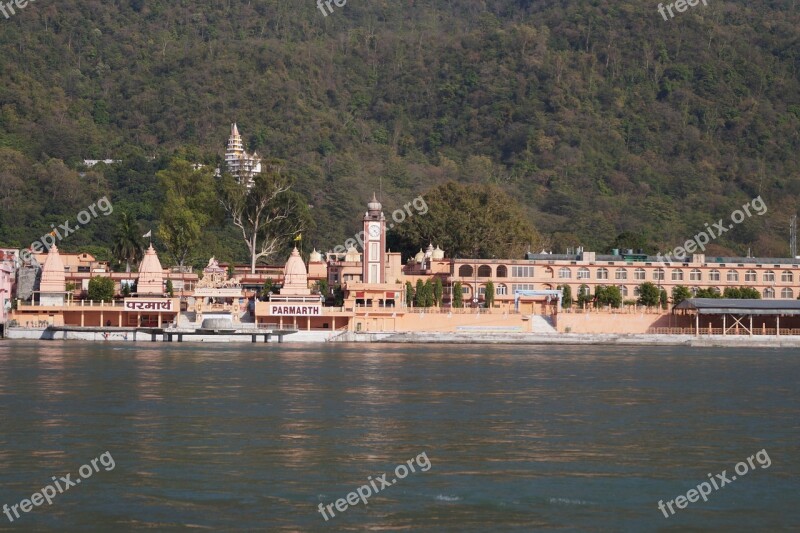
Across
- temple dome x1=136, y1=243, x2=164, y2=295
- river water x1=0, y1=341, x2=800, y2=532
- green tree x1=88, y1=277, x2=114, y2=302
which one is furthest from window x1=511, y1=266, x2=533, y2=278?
river water x1=0, y1=341, x2=800, y2=532

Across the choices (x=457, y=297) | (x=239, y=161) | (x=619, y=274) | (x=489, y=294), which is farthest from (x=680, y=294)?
(x=239, y=161)

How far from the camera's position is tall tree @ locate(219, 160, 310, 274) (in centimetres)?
10350

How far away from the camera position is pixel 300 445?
108ft

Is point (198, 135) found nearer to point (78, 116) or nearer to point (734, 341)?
point (78, 116)

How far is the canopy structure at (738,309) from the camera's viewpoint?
276 ft

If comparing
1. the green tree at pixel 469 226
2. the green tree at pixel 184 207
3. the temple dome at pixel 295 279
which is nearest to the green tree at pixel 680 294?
the green tree at pixel 469 226

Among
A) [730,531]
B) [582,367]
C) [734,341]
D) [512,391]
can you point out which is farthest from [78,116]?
[730,531]

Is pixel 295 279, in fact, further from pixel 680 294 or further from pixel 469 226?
pixel 680 294

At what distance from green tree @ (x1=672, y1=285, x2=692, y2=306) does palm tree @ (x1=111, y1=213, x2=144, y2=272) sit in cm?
3799

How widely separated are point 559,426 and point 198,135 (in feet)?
416

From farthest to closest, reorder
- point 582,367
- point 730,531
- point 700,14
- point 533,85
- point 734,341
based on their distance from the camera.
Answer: point 700,14 < point 533,85 < point 734,341 < point 582,367 < point 730,531

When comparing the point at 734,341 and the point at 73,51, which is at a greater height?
the point at 73,51

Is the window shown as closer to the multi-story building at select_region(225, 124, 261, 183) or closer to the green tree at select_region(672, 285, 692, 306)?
the green tree at select_region(672, 285, 692, 306)

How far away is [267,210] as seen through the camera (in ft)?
342
